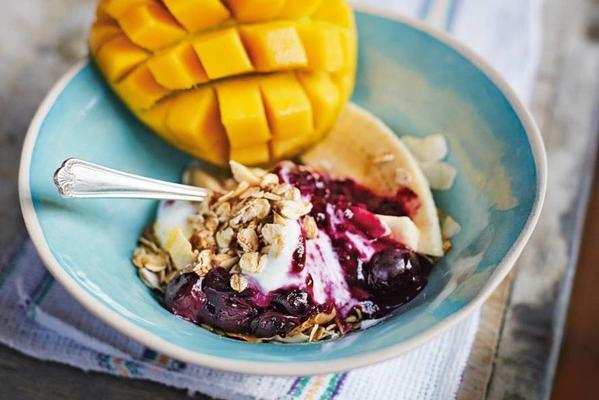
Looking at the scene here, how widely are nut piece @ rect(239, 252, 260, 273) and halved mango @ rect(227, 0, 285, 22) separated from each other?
0.41 metres

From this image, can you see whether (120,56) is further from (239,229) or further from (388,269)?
(388,269)

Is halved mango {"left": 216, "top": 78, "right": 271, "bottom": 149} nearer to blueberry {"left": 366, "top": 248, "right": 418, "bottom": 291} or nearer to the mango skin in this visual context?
the mango skin

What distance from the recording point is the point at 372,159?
4.44 feet

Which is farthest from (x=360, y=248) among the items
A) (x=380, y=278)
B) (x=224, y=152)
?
(x=224, y=152)

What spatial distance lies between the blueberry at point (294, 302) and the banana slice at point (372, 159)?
261 mm

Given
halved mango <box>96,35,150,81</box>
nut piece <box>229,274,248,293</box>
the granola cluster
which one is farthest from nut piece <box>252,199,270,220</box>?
halved mango <box>96,35,150,81</box>

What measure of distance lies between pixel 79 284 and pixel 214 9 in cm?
49

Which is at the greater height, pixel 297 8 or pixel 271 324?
pixel 297 8

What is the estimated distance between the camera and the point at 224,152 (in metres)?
1.31

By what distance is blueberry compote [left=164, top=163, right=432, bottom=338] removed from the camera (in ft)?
3.51

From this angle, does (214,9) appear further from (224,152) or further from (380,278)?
(380,278)

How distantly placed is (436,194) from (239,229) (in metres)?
0.40

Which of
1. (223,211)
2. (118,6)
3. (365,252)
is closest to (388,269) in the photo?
(365,252)

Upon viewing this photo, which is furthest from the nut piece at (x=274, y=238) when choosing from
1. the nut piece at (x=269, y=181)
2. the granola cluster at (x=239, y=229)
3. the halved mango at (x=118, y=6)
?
the halved mango at (x=118, y=6)
